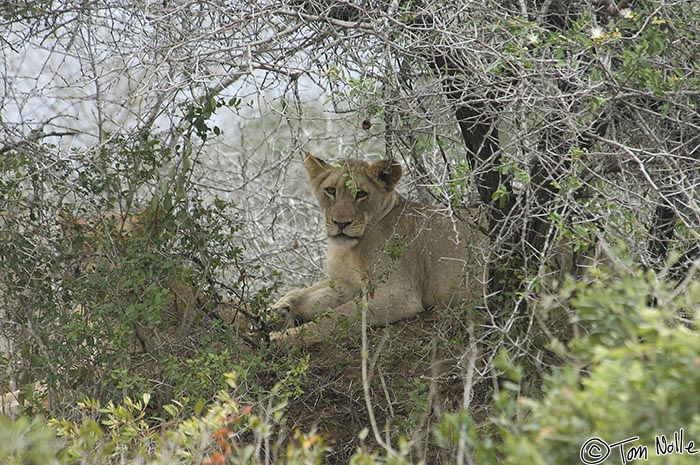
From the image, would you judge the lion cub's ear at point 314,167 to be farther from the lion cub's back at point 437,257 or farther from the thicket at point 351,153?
the thicket at point 351,153

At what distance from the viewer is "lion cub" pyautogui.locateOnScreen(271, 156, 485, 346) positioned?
7.02 m

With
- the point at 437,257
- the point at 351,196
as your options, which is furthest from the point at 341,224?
the point at 437,257

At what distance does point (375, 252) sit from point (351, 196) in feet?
1.51

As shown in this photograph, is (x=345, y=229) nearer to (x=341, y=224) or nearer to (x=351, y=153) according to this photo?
(x=341, y=224)

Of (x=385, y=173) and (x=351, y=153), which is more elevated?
(x=351, y=153)

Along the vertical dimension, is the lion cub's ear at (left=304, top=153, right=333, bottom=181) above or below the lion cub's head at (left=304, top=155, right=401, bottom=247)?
above

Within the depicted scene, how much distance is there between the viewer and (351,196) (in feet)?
23.5

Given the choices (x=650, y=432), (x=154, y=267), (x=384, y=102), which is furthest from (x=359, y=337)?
(x=650, y=432)

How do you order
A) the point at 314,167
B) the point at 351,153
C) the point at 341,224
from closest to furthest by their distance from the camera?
the point at 351,153 < the point at 341,224 < the point at 314,167

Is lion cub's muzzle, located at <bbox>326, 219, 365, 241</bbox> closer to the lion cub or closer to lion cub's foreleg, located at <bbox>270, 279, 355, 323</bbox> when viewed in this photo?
the lion cub

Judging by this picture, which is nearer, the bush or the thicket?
the thicket

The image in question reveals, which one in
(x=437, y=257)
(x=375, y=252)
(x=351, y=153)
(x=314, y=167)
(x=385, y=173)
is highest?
(x=351, y=153)

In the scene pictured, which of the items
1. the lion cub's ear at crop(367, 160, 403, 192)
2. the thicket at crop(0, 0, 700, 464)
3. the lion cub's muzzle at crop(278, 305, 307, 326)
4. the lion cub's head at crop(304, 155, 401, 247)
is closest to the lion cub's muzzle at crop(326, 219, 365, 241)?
the lion cub's head at crop(304, 155, 401, 247)

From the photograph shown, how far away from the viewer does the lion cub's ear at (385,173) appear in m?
7.02
